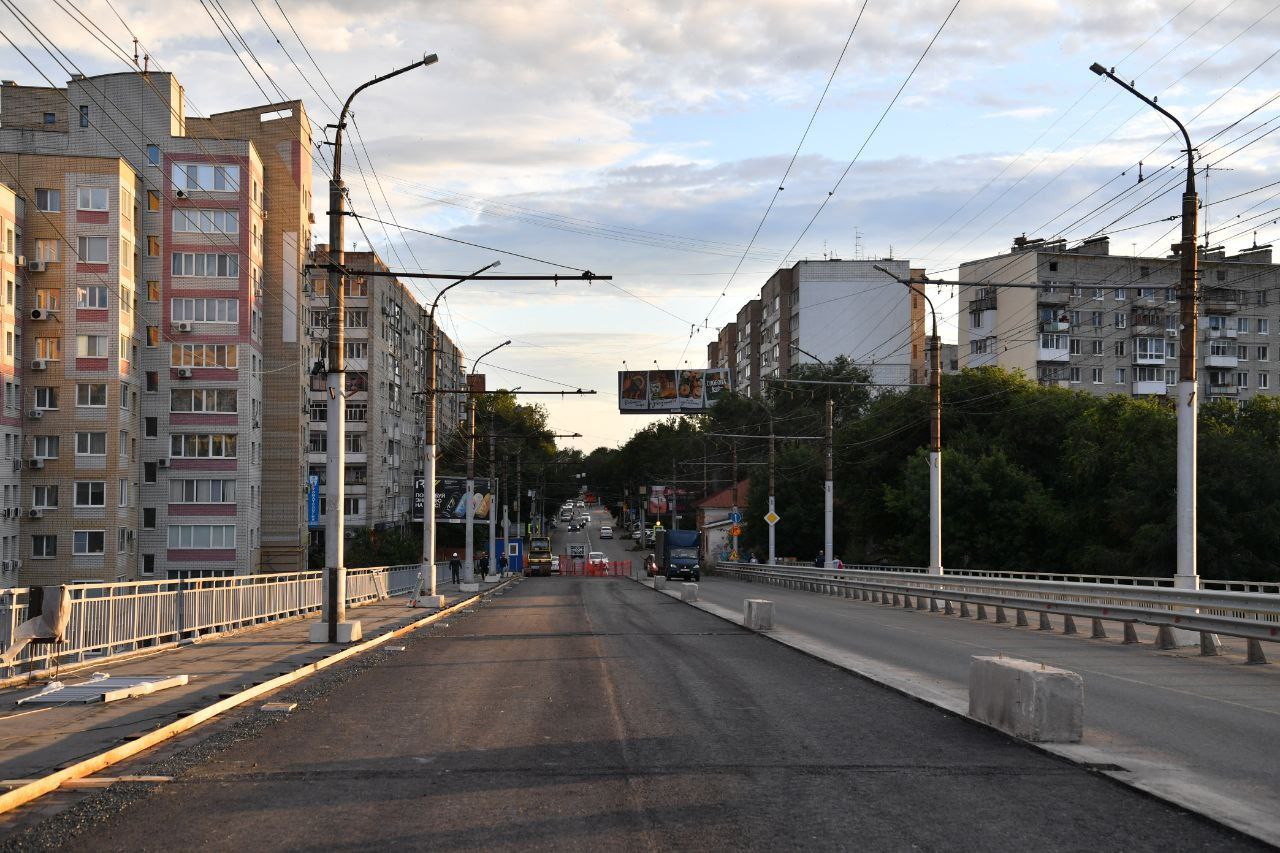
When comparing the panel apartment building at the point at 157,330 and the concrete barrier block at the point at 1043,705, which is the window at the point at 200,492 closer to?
the panel apartment building at the point at 157,330

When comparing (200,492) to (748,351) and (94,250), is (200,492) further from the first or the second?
(748,351)

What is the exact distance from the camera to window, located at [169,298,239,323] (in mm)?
63000

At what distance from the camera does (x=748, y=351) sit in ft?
462

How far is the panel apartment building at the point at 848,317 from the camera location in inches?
4318

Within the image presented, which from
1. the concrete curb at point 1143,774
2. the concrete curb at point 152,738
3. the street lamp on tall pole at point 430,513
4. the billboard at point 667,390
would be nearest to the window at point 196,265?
the billboard at point 667,390

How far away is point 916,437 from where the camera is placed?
3059 inches

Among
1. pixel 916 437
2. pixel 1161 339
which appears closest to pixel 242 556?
pixel 916 437

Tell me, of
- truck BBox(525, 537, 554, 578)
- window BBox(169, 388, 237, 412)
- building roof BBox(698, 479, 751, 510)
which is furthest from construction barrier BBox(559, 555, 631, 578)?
window BBox(169, 388, 237, 412)

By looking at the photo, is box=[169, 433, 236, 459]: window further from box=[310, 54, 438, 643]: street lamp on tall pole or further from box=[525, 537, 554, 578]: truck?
box=[310, 54, 438, 643]: street lamp on tall pole

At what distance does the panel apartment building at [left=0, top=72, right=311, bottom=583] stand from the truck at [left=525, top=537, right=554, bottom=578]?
837 inches

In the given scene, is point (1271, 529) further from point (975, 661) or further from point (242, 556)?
point (242, 556)

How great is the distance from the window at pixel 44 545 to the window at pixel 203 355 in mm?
10769

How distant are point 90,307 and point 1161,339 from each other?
75.2 metres

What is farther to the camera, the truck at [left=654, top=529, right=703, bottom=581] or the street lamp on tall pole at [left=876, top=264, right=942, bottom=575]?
the truck at [left=654, top=529, right=703, bottom=581]
